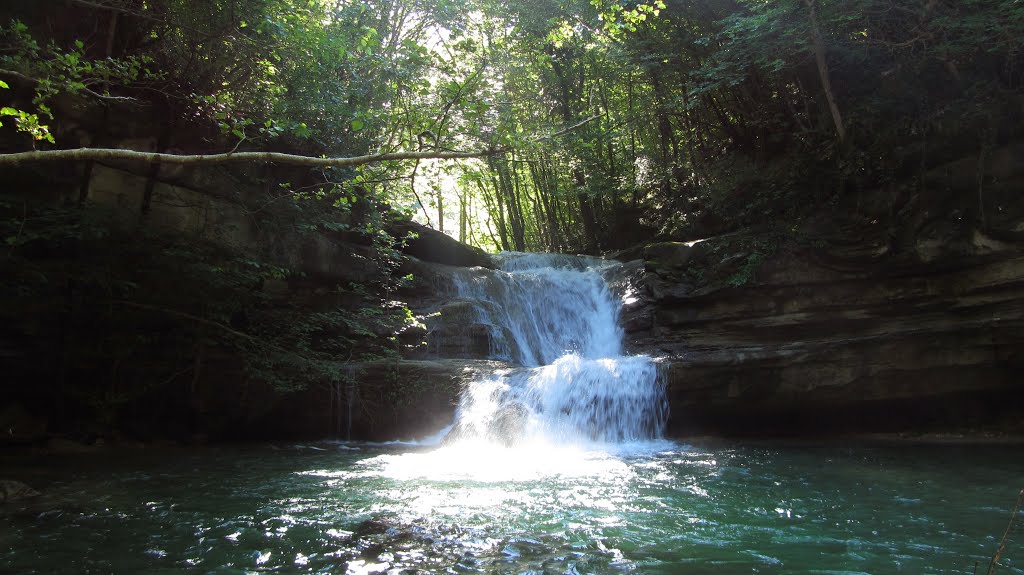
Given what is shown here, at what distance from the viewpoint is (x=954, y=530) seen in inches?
201

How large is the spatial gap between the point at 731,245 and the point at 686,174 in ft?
19.6

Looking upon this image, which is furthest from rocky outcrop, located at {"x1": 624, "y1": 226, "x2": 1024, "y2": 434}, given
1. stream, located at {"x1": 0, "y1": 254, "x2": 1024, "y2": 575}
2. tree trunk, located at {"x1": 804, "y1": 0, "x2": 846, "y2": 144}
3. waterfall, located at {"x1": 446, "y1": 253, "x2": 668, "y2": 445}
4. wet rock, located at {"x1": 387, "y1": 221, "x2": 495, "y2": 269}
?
wet rock, located at {"x1": 387, "y1": 221, "x2": 495, "y2": 269}

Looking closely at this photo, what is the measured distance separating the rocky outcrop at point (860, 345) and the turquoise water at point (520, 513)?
5.18 feet

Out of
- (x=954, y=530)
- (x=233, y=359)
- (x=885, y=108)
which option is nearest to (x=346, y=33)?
(x=233, y=359)

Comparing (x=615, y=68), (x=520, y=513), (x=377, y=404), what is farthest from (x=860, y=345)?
(x=615, y=68)

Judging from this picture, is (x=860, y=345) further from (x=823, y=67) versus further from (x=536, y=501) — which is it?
(x=536, y=501)

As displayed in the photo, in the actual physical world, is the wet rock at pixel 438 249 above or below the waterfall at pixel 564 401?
above

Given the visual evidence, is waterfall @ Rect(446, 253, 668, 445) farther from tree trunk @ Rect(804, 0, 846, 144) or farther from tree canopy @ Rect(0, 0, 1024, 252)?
tree trunk @ Rect(804, 0, 846, 144)

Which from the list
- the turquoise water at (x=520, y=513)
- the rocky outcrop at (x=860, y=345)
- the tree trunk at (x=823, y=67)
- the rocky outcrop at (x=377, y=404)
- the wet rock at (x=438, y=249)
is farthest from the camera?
the wet rock at (x=438, y=249)

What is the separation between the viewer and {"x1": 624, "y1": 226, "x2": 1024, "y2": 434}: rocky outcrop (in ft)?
32.1

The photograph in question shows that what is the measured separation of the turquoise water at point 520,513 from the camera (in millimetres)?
4402

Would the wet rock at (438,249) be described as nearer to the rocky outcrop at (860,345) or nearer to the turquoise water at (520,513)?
the rocky outcrop at (860,345)

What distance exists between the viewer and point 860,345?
33.3 feet

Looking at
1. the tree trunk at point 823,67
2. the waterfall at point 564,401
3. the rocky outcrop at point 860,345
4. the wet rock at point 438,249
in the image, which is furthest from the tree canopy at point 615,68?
the waterfall at point 564,401
